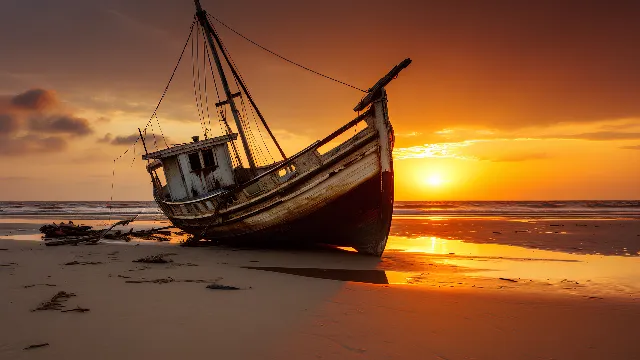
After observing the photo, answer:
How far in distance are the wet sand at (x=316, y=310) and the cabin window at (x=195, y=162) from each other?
5.40 m

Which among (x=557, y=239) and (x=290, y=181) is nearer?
(x=290, y=181)

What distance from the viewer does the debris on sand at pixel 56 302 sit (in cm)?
555

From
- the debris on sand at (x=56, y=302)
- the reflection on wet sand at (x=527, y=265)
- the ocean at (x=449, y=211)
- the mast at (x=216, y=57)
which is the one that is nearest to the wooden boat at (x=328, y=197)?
the reflection on wet sand at (x=527, y=265)

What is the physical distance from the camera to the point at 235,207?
43.5ft

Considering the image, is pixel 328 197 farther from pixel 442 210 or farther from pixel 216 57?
pixel 442 210

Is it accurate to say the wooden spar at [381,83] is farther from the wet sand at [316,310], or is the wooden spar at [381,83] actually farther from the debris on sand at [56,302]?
the debris on sand at [56,302]

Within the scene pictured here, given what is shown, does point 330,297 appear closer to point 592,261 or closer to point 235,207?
point 235,207

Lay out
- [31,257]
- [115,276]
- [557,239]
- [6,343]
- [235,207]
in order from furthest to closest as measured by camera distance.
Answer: [557,239]
[235,207]
[31,257]
[115,276]
[6,343]

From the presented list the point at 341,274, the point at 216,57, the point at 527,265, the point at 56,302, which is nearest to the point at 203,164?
the point at 216,57

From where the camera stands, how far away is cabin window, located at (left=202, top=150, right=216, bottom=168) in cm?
1545

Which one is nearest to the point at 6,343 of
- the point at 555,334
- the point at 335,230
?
the point at 555,334

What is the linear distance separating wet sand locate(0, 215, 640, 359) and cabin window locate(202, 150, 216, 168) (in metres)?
5.42

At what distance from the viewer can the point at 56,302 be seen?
5.81 meters

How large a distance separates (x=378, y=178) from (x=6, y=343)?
9.09 meters
